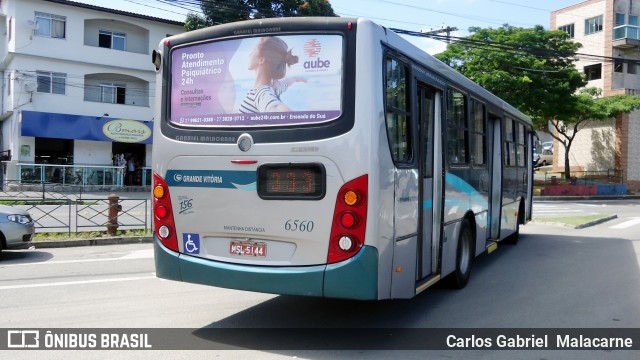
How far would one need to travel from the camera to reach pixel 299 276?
524 centimetres

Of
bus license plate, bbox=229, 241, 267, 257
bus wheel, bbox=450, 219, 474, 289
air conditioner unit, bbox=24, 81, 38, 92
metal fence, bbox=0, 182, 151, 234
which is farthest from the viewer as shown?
air conditioner unit, bbox=24, 81, 38, 92

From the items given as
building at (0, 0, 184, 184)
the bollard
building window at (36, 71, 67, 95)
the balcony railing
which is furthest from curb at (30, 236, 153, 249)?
the balcony railing

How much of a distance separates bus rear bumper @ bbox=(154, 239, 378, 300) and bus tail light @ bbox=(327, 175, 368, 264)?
3.6 inches

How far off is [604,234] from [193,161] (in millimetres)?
13352

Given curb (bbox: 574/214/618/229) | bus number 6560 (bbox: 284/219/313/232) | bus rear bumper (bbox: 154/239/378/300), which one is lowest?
curb (bbox: 574/214/618/229)

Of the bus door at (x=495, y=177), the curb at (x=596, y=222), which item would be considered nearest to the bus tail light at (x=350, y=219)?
the bus door at (x=495, y=177)

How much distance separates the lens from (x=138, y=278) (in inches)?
349

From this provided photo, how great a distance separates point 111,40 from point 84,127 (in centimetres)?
585

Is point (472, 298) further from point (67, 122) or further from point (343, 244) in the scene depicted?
point (67, 122)

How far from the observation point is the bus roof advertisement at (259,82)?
17.4 feet

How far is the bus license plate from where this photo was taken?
214 inches

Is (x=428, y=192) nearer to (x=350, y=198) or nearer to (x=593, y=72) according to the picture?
(x=350, y=198)

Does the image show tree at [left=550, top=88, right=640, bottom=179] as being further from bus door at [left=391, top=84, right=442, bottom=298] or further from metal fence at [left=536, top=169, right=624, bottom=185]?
bus door at [left=391, top=84, right=442, bottom=298]

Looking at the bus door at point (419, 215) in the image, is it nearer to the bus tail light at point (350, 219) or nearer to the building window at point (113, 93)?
the bus tail light at point (350, 219)
